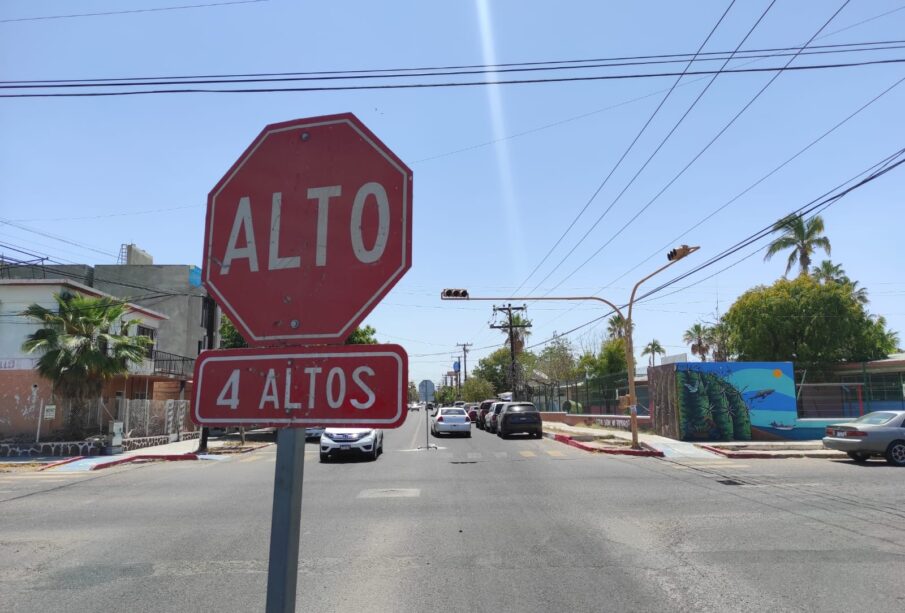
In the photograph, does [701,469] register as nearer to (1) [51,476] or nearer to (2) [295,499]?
(2) [295,499]

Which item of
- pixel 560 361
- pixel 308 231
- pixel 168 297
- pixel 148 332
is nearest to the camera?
pixel 308 231

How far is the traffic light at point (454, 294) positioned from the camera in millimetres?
21266

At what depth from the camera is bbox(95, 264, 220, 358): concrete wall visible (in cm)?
3688

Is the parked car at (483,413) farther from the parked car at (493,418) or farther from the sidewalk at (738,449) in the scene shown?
the sidewalk at (738,449)

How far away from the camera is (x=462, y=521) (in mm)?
8242

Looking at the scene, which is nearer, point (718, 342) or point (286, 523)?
point (286, 523)

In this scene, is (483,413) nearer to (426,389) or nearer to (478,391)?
(426,389)

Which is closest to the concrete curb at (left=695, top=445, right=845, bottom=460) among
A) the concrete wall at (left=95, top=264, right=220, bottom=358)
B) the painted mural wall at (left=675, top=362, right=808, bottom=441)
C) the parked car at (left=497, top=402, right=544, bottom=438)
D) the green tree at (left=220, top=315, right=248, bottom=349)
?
the painted mural wall at (left=675, top=362, right=808, bottom=441)

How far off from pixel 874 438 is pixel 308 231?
17870 millimetres

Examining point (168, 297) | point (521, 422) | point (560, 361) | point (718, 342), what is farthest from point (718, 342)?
point (168, 297)

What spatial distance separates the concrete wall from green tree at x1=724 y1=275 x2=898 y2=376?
35.7 m

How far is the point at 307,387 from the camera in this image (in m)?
1.84

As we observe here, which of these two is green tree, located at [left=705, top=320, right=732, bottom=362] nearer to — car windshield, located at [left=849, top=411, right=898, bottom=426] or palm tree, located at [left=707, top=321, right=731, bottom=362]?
palm tree, located at [left=707, top=321, right=731, bottom=362]

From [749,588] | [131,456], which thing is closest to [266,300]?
[749,588]
